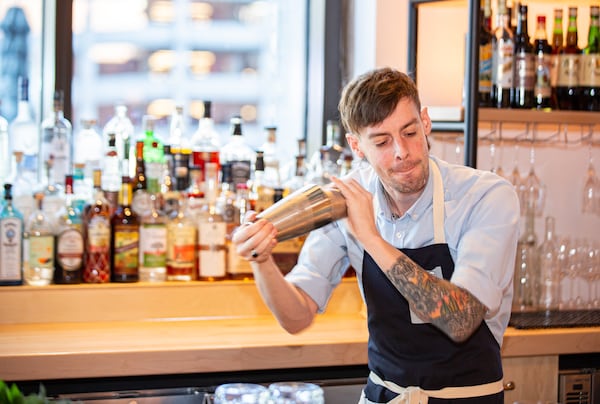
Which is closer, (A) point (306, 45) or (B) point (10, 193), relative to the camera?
(B) point (10, 193)

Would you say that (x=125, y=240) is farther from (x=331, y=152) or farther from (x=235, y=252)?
(x=331, y=152)

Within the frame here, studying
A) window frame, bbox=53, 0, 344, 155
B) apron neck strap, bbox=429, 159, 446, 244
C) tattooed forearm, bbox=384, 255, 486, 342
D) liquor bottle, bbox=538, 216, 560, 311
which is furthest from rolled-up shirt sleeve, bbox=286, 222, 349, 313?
window frame, bbox=53, 0, 344, 155

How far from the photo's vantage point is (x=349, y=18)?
3.36m

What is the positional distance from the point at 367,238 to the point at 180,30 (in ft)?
6.09

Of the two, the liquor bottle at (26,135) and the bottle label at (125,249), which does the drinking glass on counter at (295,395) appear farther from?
the liquor bottle at (26,135)

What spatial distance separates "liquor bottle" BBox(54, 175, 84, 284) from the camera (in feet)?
8.74

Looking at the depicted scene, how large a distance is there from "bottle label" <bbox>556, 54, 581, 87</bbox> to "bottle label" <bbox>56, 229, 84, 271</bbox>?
157cm

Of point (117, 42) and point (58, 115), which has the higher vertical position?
point (117, 42)

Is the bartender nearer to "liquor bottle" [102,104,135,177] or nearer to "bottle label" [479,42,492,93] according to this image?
"bottle label" [479,42,492,93]

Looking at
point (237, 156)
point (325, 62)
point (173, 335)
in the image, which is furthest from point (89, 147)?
point (325, 62)

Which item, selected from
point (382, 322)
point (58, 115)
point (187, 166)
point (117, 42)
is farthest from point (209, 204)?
point (382, 322)

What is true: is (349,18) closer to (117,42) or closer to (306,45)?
(306,45)

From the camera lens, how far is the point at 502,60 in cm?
280

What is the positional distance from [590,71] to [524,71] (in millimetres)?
230
